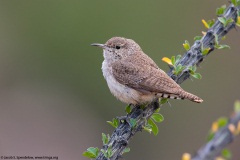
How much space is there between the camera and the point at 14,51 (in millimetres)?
10164

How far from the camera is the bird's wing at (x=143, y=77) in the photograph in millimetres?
4473

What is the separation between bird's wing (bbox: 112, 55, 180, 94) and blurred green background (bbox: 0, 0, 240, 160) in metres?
3.93

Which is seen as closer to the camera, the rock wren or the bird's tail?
the bird's tail

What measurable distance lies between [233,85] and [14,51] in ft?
15.2

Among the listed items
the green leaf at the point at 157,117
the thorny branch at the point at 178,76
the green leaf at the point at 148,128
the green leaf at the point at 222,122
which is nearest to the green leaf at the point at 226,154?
the green leaf at the point at 222,122

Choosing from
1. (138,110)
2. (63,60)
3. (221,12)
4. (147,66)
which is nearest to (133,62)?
(147,66)

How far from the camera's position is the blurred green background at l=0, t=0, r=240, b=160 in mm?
9117

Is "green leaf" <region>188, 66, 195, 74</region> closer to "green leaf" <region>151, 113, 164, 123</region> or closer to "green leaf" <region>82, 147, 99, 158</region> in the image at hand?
"green leaf" <region>151, 113, 164, 123</region>

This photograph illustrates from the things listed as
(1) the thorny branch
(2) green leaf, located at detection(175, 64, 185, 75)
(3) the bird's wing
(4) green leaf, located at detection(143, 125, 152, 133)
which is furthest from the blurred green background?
(4) green leaf, located at detection(143, 125, 152, 133)

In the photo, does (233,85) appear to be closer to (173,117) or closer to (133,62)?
(173,117)

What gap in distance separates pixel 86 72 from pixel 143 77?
5.09 m

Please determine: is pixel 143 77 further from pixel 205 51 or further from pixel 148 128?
pixel 148 128

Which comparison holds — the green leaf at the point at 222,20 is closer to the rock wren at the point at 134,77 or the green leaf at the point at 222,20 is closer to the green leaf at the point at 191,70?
the green leaf at the point at 191,70

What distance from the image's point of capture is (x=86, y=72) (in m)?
9.98
